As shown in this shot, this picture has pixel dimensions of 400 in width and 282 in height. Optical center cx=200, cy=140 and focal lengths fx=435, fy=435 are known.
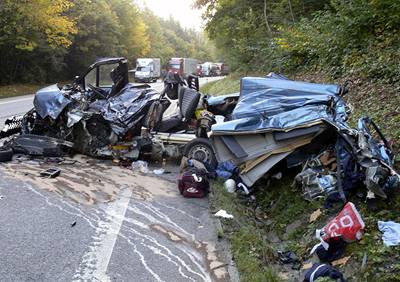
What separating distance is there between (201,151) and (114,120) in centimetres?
203

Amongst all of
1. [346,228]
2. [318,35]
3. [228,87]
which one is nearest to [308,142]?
[346,228]

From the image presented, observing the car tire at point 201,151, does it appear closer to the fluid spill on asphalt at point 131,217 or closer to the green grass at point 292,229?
the fluid spill on asphalt at point 131,217

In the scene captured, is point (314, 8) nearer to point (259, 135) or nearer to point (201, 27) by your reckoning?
point (201, 27)

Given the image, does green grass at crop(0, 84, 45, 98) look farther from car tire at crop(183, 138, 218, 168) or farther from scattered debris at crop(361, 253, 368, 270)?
scattered debris at crop(361, 253, 368, 270)

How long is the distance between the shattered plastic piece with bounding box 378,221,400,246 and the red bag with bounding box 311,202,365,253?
0.19 metres

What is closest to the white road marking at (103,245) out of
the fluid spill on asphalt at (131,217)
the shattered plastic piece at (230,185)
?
the fluid spill on asphalt at (131,217)

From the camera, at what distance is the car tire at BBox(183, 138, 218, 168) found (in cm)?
780

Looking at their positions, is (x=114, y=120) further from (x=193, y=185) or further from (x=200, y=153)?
(x=193, y=185)

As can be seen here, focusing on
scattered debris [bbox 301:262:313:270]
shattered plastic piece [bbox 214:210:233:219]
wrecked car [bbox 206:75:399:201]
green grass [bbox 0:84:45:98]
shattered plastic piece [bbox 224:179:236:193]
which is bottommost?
green grass [bbox 0:84:45:98]

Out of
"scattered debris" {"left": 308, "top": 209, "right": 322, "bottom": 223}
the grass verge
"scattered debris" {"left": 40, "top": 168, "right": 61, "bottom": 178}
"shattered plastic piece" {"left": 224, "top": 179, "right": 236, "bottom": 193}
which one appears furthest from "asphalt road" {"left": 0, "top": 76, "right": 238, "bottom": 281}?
the grass verge

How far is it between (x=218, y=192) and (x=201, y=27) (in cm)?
2267

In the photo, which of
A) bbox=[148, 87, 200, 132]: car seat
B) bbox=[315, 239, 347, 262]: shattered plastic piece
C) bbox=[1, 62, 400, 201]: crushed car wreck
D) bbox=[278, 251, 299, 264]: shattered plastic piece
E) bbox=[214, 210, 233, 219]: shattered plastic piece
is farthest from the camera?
bbox=[148, 87, 200, 132]: car seat

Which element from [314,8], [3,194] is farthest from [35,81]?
[3,194]

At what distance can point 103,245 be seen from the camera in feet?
14.8
